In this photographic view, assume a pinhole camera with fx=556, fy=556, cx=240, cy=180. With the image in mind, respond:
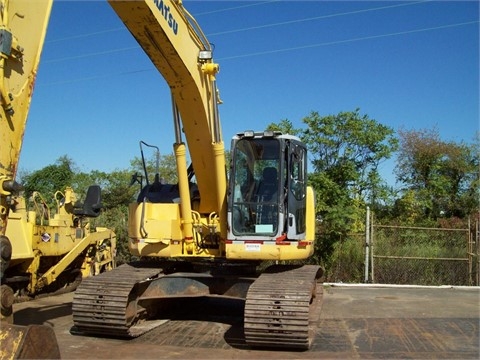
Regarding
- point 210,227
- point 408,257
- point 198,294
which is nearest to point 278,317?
point 198,294

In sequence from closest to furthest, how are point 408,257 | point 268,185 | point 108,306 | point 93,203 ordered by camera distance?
point 108,306
point 268,185
point 93,203
point 408,257

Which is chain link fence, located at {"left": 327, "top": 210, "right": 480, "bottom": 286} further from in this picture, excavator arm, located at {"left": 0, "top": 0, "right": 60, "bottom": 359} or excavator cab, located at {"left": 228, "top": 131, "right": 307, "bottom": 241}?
excavator arm, located at {"left": 0, "top": 0, "right": 60, "bottom": 359}

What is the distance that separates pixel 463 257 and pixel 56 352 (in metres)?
12.2

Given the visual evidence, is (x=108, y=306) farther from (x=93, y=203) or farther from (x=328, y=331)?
(x=328, y=331)

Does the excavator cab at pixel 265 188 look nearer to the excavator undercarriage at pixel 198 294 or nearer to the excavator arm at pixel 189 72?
the excavator arm at pixel 189 72

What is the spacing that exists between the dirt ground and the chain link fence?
252 cm

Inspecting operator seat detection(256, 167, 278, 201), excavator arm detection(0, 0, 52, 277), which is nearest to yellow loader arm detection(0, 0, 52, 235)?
excavator arm detection(0, 0, 52, 277)

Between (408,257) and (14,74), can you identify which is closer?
(14,74)

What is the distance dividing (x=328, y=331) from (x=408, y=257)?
6.74 metres

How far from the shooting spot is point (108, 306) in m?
7.03

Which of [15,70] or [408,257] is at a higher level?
[15,70]

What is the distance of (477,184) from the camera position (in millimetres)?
27312

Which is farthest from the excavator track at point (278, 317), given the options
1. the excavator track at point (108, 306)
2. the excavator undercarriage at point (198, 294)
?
the excavator track at point (108, 306)

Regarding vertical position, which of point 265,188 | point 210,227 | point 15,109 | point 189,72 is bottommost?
point 210,227
